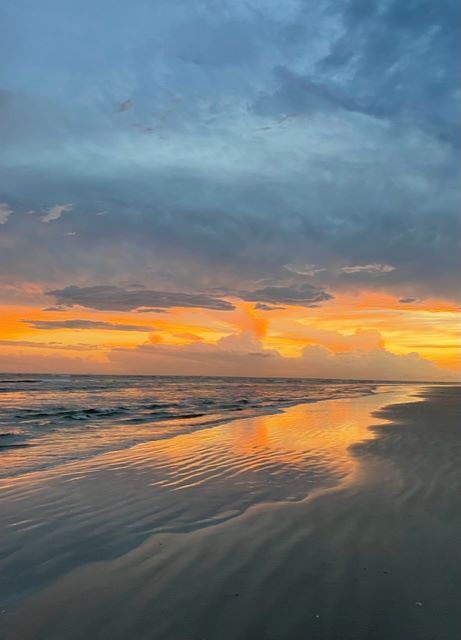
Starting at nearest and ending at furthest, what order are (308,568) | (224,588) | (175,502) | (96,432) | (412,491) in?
(224,588) < (308,568) < (175,502) < (412,491) < (96,432)

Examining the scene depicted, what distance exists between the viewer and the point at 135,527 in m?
6.59

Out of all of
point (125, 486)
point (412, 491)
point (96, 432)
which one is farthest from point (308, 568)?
point (96, 432)

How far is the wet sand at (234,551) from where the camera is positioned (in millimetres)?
4031

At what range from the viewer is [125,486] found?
8977 mm

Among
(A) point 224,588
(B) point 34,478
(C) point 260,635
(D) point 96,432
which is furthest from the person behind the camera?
(D) point 96,432

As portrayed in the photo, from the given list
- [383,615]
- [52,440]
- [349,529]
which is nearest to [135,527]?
[349,529]

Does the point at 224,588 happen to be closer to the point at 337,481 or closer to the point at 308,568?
the point at 308,568

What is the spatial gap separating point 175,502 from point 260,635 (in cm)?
416

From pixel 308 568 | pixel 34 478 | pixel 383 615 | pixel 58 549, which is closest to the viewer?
pixel 383 615

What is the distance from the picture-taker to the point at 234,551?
18.2ft

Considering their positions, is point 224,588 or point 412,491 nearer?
point 224,588

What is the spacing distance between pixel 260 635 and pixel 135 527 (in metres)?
3.20

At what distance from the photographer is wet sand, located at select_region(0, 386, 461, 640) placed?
4031mm

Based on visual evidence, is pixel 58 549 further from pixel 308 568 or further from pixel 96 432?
pixel 96 432
